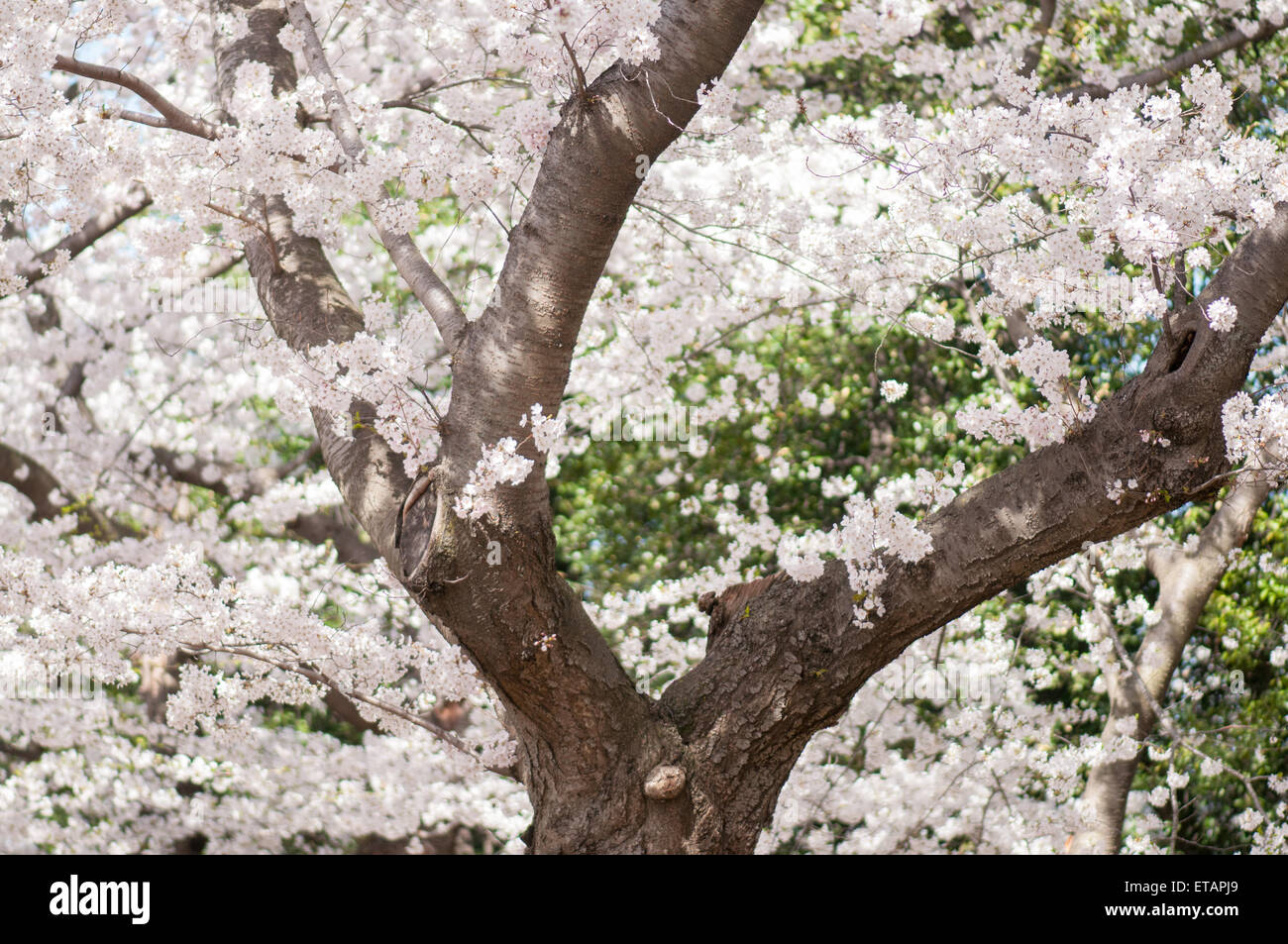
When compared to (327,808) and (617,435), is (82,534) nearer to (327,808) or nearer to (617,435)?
(327,808)

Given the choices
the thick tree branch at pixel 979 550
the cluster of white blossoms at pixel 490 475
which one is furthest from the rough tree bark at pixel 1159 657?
the cluster of white blossoms at pixel 490 475

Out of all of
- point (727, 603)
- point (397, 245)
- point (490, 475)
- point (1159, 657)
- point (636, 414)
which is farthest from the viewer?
point (636, 414)

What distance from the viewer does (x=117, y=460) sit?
254 inches

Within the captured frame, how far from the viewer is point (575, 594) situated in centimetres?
273

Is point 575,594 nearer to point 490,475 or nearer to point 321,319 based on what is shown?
point 490,475

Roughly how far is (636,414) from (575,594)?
113 inches

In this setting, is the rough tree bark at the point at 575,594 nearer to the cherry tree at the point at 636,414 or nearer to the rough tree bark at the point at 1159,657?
the cherry tree at the point at 636,414

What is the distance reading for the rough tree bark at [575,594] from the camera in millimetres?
2367

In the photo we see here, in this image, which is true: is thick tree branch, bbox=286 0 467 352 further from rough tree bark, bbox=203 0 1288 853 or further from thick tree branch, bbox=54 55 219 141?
thick tree branch, bbox=54 55 219 141

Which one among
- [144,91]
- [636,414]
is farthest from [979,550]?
[636,414]

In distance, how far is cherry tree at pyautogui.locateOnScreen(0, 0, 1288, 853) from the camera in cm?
242

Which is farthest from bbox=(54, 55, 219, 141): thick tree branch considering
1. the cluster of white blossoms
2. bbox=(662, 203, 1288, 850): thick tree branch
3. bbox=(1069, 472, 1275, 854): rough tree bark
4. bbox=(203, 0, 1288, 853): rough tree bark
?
bbox=(1069, 472, 1275, 854): rough tree bark
